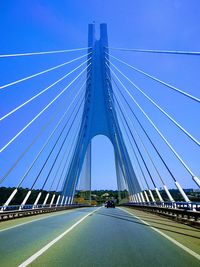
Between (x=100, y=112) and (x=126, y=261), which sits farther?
(x=100, y=112)

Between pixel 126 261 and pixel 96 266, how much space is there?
0.77 m

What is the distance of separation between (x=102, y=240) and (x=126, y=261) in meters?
3.75

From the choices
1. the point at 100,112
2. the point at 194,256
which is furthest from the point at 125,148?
the point at 194,256

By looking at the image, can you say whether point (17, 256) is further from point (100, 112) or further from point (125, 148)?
point (100, 112)

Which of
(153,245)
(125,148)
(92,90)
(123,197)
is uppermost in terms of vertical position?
(123,197)

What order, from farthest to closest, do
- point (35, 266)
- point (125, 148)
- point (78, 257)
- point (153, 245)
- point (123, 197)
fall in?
point (123, 197), point (125, 148), point (153, 245), point (78, 257), point (35, 266)

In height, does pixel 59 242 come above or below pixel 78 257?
above

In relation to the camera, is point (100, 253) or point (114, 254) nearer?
point (114, 254)

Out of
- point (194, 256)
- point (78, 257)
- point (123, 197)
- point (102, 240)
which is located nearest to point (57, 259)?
point (78, 257)

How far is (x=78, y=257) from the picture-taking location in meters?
7.68

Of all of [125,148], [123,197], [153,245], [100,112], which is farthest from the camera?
[123,197]

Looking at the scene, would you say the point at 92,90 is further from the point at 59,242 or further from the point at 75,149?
the point at 59,242

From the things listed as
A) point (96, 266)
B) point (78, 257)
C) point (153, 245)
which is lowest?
point (96, 266)

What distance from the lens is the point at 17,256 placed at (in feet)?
25.7
